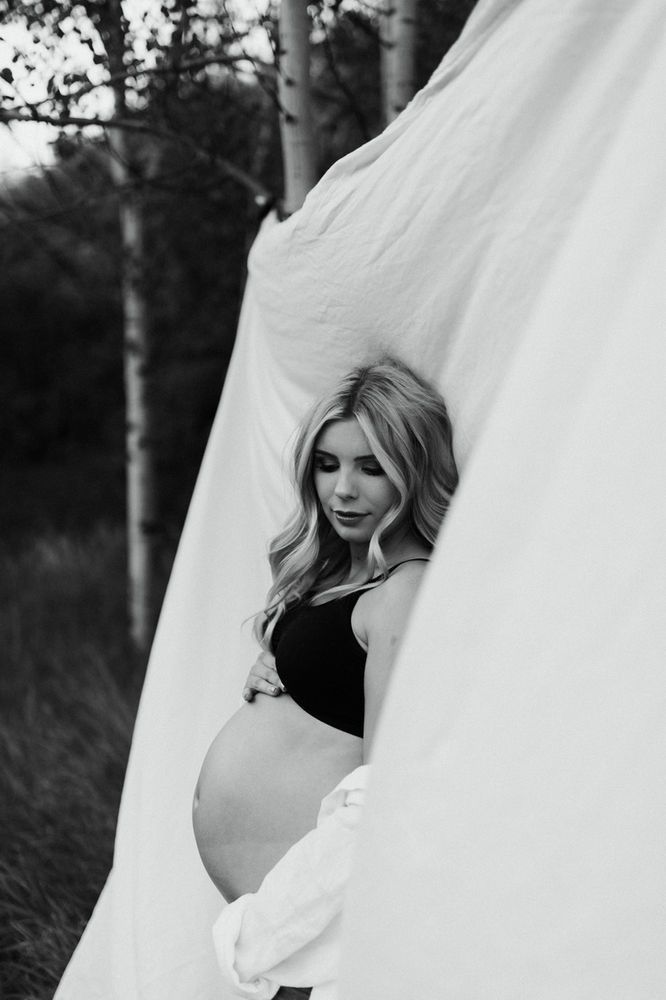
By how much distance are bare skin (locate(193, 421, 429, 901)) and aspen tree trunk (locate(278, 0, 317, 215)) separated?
1.13m

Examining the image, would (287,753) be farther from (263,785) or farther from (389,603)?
(389,603)

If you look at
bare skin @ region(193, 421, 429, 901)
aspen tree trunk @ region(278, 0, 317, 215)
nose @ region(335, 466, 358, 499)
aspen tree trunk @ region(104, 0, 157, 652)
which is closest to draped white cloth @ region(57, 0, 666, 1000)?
bare skin @ region(193, 421, 429, 901)

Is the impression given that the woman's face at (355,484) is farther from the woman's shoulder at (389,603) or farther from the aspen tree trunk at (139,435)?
the aspen tree trunk at (139,435)

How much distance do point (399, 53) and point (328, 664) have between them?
6.92ft

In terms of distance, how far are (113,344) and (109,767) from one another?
7.61 meters

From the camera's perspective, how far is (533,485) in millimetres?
1232

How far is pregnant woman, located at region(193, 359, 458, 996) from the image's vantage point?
1.88 m

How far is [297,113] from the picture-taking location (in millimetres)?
2818

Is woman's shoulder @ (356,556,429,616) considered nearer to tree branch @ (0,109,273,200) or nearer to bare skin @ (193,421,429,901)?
bare skin @ (193,421,429,901)

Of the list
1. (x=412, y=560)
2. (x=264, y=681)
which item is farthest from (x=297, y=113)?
(x=264, y=681)

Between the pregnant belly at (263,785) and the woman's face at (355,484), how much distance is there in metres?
0.39

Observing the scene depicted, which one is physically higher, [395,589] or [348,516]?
[348,516]

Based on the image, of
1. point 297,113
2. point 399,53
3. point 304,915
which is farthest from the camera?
point 399,53

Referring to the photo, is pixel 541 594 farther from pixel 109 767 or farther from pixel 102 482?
pixel 102 482
